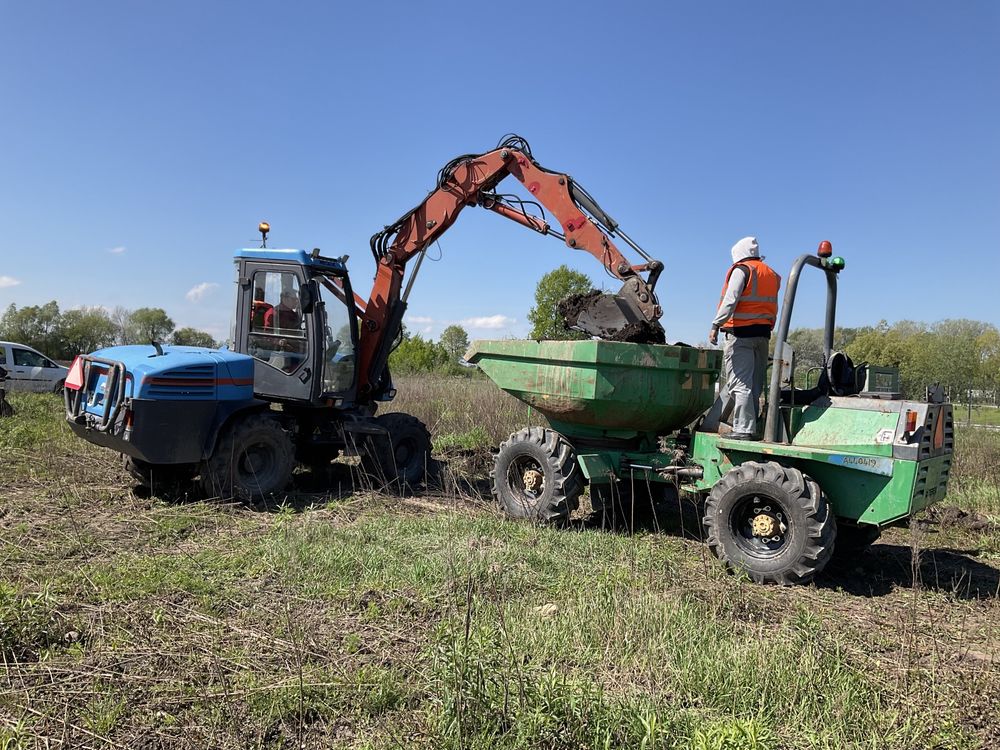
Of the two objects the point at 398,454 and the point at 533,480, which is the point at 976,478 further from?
the point at 398,454

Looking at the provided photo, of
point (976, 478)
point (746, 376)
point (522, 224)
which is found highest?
point (522, 224)

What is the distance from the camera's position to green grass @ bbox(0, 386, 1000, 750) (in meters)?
2.95

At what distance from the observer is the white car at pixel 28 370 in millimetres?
15711

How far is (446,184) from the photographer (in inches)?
348

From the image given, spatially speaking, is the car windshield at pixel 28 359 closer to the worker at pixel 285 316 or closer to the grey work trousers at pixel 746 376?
the worker at pixel 285 316

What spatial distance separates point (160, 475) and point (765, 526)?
606cm

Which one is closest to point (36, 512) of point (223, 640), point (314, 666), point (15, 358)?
point (223, 640)

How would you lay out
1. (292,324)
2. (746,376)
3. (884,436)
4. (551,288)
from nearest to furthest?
(884,436) → (746,376) → (292,324) → (551,288)

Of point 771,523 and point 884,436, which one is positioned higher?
point 884,436

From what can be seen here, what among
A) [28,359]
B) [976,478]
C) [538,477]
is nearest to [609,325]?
[538,477]

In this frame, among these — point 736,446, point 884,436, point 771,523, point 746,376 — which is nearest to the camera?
point 884,436

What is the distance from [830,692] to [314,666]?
2.43 meters

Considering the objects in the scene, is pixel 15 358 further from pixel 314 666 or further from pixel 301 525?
pixel 314 666

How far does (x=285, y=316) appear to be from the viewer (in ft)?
26.9
